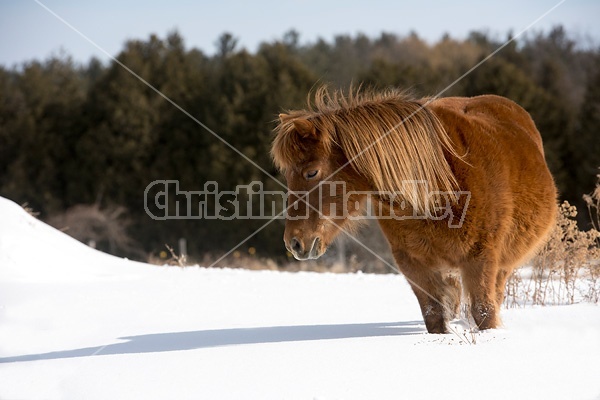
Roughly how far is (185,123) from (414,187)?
16.8m

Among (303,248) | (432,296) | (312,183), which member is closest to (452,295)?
A: (432,296)

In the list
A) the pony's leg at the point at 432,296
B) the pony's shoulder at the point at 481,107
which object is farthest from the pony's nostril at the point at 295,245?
the pony's shoulder at the point at 481,107

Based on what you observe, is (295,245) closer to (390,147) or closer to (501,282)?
(390,147)

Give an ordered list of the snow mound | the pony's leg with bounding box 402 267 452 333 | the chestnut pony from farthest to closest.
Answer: the snow mound → the pony's leg with bounding box 402 267 452 333 → the chestnut pony

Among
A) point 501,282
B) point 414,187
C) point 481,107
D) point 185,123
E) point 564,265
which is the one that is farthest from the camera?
point 185,123

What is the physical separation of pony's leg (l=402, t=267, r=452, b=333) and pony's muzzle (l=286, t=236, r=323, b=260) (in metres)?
0.65

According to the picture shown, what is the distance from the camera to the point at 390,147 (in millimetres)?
4211

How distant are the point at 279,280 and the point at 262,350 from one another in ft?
12.6

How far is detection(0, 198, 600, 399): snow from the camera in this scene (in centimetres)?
318

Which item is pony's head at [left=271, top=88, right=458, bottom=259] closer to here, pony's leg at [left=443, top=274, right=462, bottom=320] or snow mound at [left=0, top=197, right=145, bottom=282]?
pony's leg at [left=443, top=274, right=462, bottom=320]

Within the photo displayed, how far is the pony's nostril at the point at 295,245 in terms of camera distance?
417 centimetres

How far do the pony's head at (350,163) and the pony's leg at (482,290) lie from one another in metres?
0.52

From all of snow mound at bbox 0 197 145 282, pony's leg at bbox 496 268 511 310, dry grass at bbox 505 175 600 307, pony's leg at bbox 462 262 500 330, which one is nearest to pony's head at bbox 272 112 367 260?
pony's leg at bbox 462 262 500 330

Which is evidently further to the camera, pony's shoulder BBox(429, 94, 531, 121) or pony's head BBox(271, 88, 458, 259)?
pony's shoulder BBox(429, 94, 531, 121)
